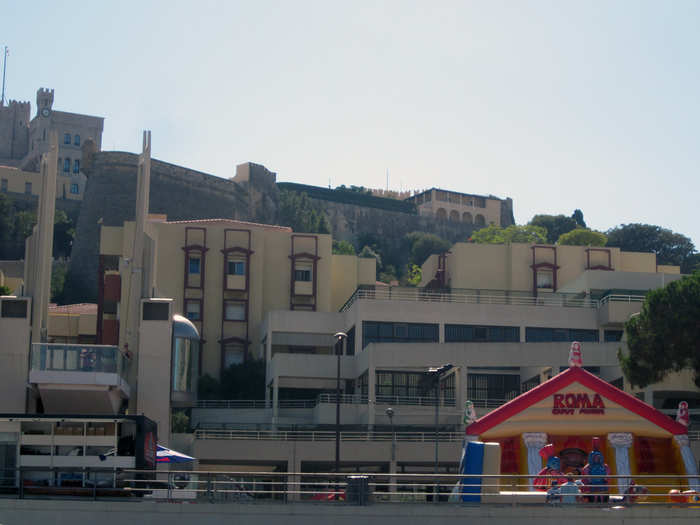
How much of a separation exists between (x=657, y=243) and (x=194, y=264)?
71.0 m

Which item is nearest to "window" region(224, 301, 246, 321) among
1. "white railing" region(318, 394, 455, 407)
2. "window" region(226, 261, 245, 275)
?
"window" region(226, 261, 245, 275)

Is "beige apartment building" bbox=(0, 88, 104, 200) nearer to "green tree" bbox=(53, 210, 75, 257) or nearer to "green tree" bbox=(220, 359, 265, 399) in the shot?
"green tree" bbox=(53, 210, 75, 257)

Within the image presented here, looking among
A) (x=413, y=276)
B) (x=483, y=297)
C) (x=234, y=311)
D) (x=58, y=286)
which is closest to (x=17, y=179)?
(x=58, y=286)

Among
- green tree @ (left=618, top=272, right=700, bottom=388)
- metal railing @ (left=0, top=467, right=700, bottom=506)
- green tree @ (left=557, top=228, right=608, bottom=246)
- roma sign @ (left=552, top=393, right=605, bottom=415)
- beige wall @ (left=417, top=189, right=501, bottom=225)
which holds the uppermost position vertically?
beige wall @ (left=417, top=189, right=501, bottom=225)

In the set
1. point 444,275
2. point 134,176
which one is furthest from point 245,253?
point 134,176

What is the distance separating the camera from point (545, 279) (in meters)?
79.3

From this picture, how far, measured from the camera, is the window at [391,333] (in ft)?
216

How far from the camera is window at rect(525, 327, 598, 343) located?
67000mm

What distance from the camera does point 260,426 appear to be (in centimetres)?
6094

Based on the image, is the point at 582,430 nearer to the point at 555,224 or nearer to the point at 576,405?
the point at 576,405

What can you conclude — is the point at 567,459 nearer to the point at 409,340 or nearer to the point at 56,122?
the point at 409,340

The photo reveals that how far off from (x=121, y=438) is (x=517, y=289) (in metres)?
52.1

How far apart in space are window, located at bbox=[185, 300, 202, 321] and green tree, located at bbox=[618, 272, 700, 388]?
31.1m

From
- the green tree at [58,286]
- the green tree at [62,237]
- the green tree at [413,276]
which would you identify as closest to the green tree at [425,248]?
the green tree at [413,276]
